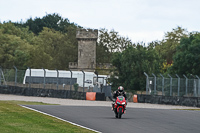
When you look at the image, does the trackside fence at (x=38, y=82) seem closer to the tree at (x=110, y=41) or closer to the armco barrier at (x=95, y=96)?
the armco barrier at (x=95, y=96)

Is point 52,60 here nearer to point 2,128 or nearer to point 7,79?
point 7,79

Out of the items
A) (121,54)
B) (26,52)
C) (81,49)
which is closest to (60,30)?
(81,49)

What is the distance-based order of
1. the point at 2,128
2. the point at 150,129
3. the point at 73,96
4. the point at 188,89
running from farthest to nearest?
the point at 73,96 < the point at 188,89 < the point at 150,129 < the point at 2,128

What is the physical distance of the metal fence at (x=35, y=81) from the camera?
47.5m

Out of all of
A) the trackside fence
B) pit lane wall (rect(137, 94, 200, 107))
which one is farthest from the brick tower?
pit lane wall (rect(137, 94, 200, 107))

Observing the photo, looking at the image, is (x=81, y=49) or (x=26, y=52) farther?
(x=81, y=49)

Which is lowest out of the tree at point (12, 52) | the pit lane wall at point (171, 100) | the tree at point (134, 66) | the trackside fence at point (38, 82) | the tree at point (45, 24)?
the pit lane wall at point (171, 100)

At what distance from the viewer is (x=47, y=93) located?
4738 cm

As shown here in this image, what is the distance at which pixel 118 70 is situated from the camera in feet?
209

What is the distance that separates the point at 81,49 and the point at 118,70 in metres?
40.3

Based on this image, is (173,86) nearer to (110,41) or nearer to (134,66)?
(134,66)

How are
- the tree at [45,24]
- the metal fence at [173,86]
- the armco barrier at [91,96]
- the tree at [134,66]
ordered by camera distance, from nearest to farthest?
the metal fence at [173,86]
the armco barrier at [91,96]
the tree at [134,66]
the tree at [45,24]

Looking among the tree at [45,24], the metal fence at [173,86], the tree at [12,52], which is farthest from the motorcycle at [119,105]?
the tree at [45,24]

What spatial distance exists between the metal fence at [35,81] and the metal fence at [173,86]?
23.9 feet
